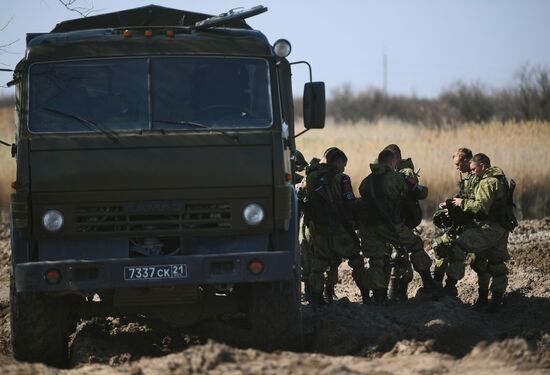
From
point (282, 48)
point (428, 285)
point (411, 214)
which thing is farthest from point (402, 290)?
point (282, 48)

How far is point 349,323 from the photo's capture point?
9492mm

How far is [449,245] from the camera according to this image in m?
11.0

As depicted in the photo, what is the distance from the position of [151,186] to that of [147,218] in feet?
0.80

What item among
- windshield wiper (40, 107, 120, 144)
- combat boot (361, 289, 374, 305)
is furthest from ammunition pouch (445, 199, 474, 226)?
windshield wiper (40, 107, 120, 144)

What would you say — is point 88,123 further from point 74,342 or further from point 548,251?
point 548,251

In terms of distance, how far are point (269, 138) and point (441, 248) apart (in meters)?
3.50

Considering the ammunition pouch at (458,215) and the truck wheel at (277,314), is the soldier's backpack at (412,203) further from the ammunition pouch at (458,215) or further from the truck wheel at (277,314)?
the truck wheel at (277,314)

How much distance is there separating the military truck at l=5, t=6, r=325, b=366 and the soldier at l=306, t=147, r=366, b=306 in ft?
7.11

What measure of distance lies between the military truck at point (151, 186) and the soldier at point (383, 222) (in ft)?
7.81

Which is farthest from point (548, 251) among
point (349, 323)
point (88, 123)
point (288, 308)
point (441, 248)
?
point (88, 123)

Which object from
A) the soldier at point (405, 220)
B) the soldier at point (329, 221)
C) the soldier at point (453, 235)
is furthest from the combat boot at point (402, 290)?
the soldier at point (329, 221)

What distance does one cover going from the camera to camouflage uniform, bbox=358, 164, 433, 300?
10898 mm

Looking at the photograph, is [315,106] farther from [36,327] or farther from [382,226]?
[36,327]

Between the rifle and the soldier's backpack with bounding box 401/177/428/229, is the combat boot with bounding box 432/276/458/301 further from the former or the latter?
the rifle
